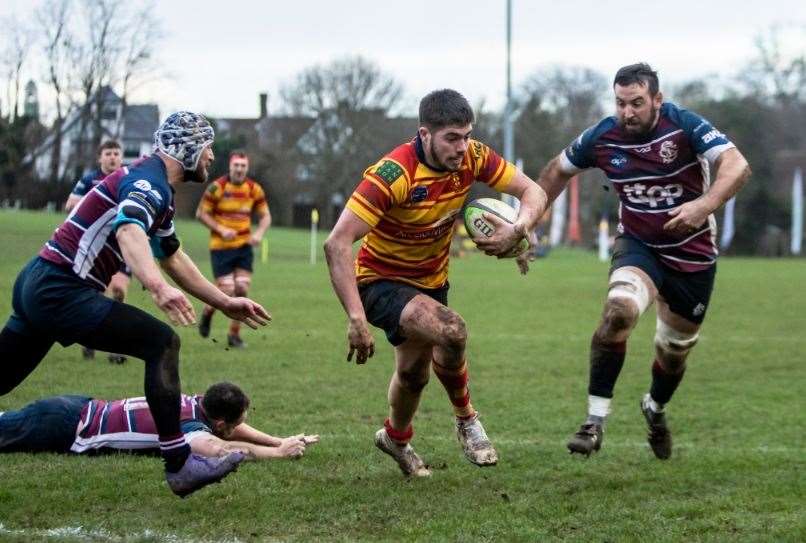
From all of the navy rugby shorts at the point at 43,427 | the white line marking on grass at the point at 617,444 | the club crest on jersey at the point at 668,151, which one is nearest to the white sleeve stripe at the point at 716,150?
the club crest on jersey at the point at 668,151

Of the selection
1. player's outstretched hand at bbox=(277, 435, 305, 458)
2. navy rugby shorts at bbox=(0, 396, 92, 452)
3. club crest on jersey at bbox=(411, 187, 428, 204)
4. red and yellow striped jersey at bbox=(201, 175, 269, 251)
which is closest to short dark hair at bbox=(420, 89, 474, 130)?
club crest on jersey at bbox=(411, 187, 428, 204)

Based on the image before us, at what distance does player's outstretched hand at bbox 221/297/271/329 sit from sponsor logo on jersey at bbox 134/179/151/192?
0.89 meters

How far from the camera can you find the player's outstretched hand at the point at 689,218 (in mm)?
6555

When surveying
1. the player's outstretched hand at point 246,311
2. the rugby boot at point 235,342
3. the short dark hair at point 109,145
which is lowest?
the rugby boot at point 235,342

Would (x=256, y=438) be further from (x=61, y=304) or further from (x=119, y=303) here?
(x=61, y=304)

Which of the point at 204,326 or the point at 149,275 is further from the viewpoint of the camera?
the point at 204,326

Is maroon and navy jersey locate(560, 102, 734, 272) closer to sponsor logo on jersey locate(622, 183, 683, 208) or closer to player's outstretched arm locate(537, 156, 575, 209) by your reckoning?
sponsor logo on jersey locate(622, 183, 683, 208)

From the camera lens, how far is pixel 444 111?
20.4 feet

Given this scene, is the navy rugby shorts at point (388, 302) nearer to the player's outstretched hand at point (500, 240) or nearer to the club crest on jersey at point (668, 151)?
the player's outstretched hand at point (500, 240)

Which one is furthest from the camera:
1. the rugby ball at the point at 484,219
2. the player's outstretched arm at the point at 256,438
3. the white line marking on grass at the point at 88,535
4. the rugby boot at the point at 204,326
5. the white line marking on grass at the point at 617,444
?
the rugby boot at the point at 204,326

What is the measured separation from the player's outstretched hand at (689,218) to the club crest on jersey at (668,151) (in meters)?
0.65

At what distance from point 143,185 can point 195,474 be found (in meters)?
1.48

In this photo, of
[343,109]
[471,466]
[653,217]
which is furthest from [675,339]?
[343,109]

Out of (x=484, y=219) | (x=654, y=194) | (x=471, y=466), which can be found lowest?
(x=471, y=466)
